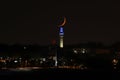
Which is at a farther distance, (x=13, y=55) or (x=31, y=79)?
(x=13, y=55)

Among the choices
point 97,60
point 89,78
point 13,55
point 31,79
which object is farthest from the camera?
point 13,55

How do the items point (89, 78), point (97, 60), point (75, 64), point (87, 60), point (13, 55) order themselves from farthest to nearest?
1. point (13, 55)
2. point (75, 64)
3. point (87, 60)
4. point (97, 60)
5. point (89, 78)

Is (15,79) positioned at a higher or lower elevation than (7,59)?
lower

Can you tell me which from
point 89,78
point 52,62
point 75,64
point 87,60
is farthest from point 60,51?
point 89,78

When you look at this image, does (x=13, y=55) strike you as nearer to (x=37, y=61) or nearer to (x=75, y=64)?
(x=37, y=61)

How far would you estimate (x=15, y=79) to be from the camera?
2916 inches

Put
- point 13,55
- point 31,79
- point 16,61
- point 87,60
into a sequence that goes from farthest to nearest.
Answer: point 13,55 → point 16,61 → point 87,60 → point 31,79

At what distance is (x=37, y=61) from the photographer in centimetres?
17538

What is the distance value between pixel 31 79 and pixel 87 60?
2038 inches

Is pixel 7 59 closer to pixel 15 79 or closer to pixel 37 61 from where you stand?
pixel 37 61

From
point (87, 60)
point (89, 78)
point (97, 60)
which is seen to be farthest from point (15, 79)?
point (87, 60)

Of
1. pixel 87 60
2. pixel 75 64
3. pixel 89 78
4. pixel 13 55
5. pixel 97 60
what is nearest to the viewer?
pixel 89 78

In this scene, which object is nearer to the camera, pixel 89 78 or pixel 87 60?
pixel 89 78

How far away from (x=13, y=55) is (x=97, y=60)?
7664cm
